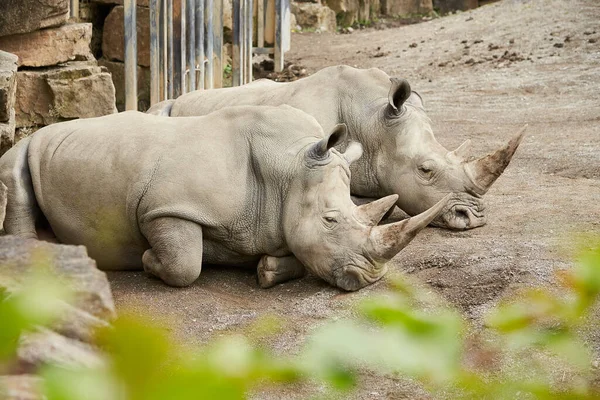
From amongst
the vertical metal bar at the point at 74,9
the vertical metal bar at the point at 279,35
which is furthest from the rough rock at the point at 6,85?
the vertical metal bar at the point at 279,35

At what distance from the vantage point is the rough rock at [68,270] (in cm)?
180

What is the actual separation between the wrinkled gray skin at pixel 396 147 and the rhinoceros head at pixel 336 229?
86 cm

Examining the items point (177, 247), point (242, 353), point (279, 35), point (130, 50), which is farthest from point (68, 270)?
point (279, 35)

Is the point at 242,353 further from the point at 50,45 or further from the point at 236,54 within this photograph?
the point at 236,54

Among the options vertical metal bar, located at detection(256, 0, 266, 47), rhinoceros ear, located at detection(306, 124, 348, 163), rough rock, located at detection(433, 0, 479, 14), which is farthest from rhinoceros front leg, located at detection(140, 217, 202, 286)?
rough rock, located at detection(433, 0, 479, 14)

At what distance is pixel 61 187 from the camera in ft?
17.4

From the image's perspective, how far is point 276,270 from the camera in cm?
512

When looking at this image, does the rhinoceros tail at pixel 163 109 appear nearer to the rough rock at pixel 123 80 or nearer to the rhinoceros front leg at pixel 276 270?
the rough rock at pixel 123 80

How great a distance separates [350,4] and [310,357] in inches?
754

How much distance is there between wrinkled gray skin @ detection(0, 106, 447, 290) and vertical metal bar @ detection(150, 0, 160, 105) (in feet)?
9.80

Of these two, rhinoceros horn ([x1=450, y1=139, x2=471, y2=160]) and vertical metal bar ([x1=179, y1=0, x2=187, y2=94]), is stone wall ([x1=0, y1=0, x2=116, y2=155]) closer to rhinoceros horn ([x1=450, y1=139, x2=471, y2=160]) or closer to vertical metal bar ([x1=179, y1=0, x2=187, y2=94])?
vertical metal bar ([x1=179, y1=0, x2=187, y2=94])

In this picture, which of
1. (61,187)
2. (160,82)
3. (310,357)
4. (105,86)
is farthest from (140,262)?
(310,357)

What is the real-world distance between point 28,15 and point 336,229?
2.84m

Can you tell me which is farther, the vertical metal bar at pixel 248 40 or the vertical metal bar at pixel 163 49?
the vertical metal bar at pixel 248 40
